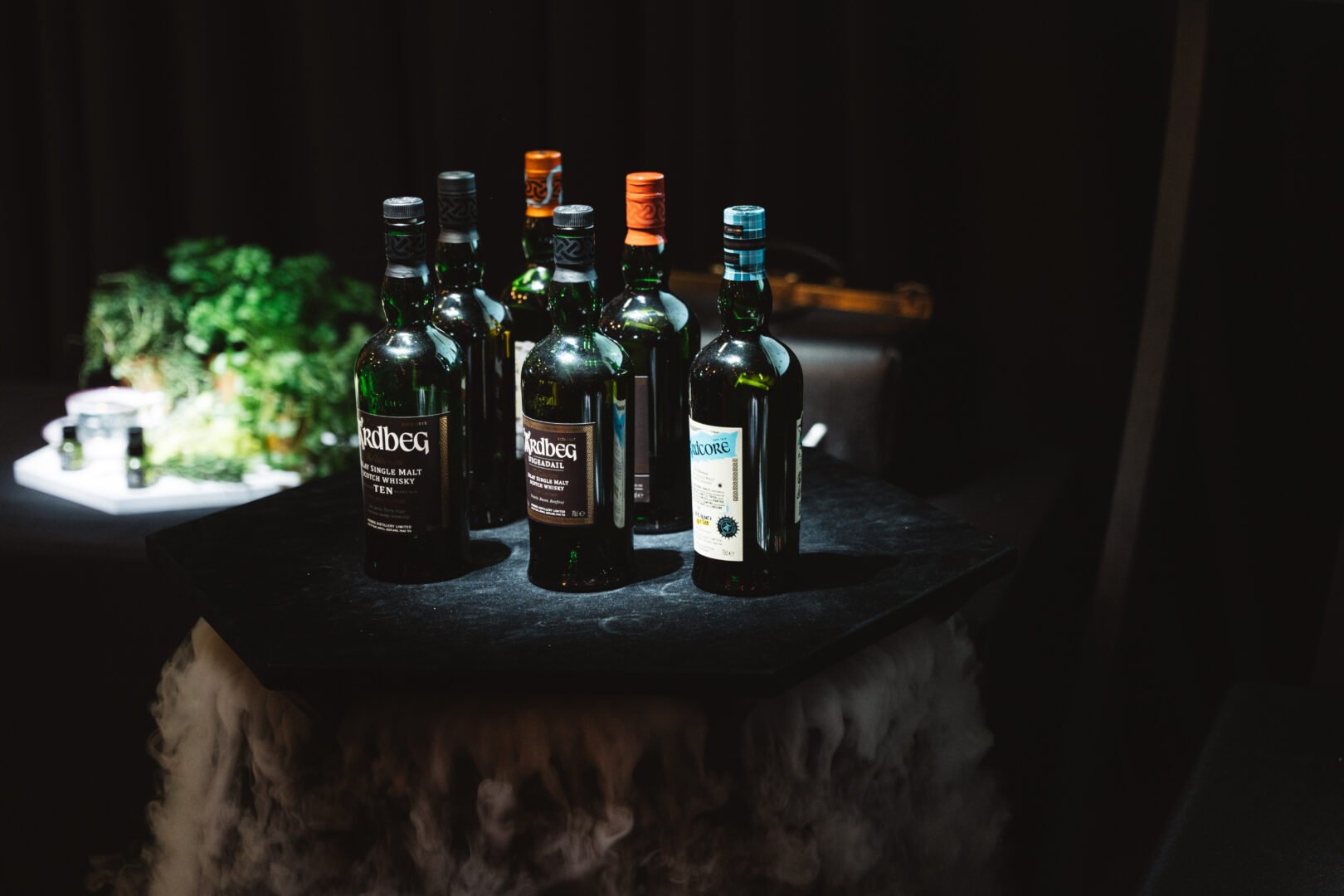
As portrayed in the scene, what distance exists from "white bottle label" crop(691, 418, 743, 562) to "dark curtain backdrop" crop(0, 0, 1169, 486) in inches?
37.8

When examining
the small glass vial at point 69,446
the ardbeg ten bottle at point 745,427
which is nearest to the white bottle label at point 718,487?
the ardbeg ten bottle at point 745,427

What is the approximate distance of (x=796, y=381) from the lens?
A: 1116 millimetres

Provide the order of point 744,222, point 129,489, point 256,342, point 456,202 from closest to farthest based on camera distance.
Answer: point 744,222 → point 456,202 → point 129,489 → point 256,342

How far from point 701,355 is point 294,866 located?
506 mm

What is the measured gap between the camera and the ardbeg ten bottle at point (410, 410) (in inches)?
43.5

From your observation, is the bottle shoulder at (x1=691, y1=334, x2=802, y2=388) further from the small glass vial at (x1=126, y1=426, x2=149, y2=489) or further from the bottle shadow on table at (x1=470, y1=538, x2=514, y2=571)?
the small glass vial at (x1=126, y1=426, x2=149, y2=489)

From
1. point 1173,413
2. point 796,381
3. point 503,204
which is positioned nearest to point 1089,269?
point 1173,413

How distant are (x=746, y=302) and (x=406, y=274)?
0.27m

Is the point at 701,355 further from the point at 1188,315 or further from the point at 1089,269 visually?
the point at 1089,269

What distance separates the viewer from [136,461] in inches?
77.6

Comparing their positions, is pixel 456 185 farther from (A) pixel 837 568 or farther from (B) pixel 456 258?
(A) pixel 837 568

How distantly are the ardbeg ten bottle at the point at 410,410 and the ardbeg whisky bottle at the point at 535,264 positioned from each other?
4.5 inches

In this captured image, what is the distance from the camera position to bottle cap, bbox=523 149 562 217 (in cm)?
122

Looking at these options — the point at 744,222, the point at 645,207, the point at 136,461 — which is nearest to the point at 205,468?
the point at 136,461
